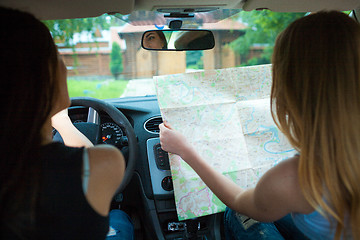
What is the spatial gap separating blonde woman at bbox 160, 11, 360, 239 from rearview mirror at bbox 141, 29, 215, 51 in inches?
40.9

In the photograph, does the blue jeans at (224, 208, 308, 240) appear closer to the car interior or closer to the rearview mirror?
the car interior

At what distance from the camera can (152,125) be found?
2480 millimetres

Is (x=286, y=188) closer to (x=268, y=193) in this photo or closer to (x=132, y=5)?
(x=268, y=193)

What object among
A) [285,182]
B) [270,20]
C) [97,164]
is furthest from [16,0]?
[270,20]

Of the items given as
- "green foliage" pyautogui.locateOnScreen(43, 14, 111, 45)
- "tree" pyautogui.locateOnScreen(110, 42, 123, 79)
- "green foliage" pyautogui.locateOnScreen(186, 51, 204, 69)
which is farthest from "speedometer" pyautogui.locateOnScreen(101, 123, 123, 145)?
"tree" pyautogui.locateOnScreen(110, 42, 123, 79)

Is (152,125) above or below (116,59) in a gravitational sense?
above

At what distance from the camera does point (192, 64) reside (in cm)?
563

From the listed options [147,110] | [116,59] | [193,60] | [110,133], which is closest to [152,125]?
[147,110]

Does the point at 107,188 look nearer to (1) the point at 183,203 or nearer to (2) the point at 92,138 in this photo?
(1) the point at 183,203

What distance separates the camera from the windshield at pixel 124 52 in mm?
6020

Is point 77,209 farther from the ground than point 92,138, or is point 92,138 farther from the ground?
point 77,209

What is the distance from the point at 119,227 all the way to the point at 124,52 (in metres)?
9.04

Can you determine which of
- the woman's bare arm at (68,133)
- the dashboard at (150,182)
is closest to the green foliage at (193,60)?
the dashboard at (150,182)

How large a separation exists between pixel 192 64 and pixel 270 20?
5555 millimetres
